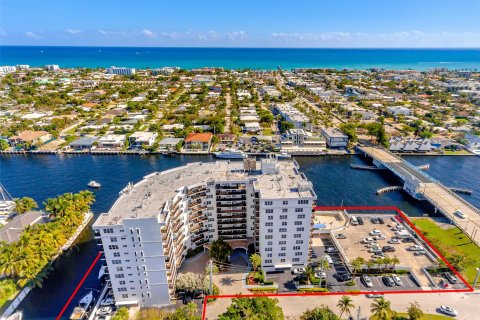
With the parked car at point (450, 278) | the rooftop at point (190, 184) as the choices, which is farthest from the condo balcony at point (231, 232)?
the parked car at point (450, 278)

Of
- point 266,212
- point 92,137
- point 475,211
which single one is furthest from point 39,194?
point 475,211

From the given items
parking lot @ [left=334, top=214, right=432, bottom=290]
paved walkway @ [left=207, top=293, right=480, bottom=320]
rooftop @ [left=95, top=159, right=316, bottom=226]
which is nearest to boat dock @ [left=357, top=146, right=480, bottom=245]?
parking lot @ [left=334, top=214, right=432, bottom=290]

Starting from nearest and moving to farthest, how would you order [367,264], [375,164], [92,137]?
[367,264] < [375,164] < [92,137]

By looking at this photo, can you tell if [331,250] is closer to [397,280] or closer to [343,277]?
[343,277]

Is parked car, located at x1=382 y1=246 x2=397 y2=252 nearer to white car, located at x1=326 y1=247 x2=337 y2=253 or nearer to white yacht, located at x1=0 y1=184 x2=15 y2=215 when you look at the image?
white car, located at x1=326 y1=247 x2=337 y2=253

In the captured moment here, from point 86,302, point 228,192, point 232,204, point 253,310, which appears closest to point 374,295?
point 253,310

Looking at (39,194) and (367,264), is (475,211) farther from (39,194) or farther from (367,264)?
(39,194)

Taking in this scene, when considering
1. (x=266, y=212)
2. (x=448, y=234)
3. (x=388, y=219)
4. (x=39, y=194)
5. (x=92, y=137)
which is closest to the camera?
(x=266, y=212)
